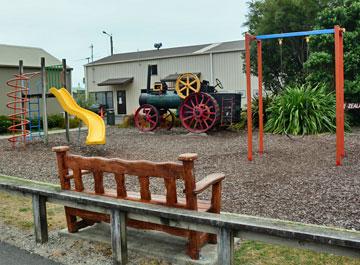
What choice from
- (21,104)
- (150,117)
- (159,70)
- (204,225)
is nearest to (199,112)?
(150,117)

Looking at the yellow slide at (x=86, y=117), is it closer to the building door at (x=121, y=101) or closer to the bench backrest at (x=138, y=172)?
the bench backrest at (x=138, y=172)

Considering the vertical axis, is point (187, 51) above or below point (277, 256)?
above

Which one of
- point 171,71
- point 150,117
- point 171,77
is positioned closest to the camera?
point 150,117

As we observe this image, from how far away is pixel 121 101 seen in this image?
33250mm

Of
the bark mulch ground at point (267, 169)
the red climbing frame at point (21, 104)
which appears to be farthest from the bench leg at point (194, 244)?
the red climbing frame at point (21, 104)

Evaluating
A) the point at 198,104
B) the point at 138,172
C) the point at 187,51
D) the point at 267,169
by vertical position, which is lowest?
the point at 267,169

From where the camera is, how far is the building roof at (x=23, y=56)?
75.2 ft

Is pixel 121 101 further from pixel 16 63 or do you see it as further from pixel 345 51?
pixel 345 51

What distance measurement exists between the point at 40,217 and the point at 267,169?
4.32 m

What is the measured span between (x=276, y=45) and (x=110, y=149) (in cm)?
1106

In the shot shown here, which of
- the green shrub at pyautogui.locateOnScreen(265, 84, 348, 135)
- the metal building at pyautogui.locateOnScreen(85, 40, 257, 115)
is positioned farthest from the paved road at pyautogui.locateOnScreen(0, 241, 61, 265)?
the metal building at pyautogui.locateOnScreen(85, 40, 257, 115)

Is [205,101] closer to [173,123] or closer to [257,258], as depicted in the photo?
[173,123]

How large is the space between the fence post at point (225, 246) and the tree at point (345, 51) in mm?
12341

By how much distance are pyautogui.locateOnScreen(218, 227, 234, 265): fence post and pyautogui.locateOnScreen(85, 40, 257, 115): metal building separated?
74.4 ft
